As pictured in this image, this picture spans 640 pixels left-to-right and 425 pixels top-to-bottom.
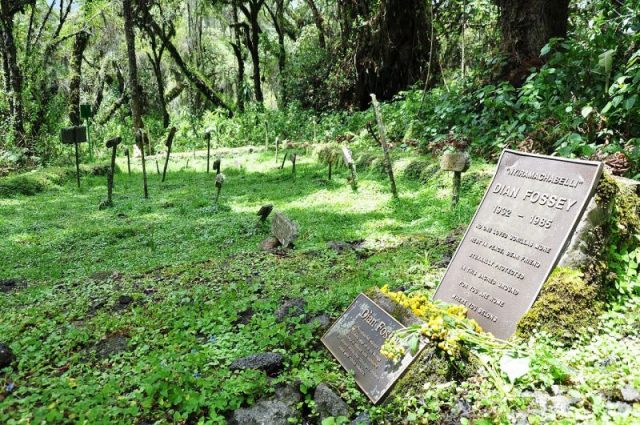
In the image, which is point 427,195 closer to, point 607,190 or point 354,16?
point 607,190

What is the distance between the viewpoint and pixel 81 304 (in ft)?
15.4

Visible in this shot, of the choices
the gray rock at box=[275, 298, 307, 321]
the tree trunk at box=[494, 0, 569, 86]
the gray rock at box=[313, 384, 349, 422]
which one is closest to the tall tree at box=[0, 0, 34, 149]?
the tree trunk at box=[494, 0, 569, 86]

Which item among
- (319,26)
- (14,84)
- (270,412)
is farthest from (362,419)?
(319,26)

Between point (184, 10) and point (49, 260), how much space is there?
23.2 meters

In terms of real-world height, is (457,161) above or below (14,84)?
below

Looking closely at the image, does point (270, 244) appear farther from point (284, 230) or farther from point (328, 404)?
point (328, 404)

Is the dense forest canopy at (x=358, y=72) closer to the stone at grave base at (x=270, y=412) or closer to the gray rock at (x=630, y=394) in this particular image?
the gray rock at (x=630, y=394)

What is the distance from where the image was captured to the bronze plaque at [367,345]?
3010 millimetres

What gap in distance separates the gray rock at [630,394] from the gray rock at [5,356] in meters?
4.12

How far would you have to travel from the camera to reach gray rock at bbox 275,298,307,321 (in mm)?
4156

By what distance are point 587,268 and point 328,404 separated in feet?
6.74

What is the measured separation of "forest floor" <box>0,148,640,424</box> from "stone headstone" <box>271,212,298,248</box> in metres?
0.19

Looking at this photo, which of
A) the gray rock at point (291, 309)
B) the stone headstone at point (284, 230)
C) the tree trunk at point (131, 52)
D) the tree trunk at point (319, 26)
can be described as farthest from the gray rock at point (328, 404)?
the tree trunk at point (319, 26)

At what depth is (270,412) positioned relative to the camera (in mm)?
2906
